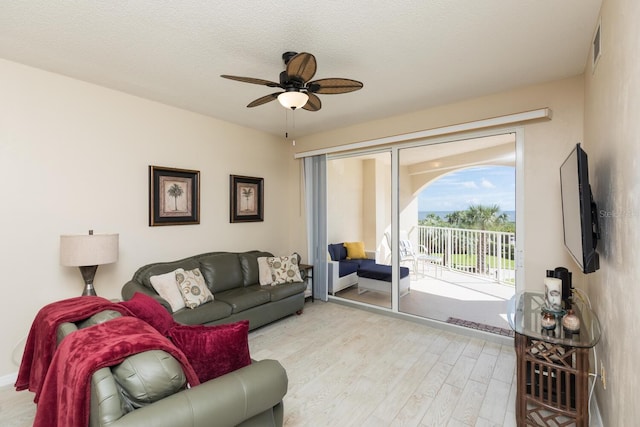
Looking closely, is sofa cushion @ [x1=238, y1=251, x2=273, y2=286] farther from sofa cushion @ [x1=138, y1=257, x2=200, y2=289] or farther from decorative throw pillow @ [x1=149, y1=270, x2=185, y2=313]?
decorative throw pillow @ [x1=149, y1=270, x2=185, y2=313]

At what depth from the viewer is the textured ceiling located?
1869 millimetres

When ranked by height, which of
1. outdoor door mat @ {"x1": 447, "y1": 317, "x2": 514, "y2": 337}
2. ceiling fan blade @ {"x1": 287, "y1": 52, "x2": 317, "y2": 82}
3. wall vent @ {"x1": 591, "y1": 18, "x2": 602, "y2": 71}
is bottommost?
outdoor door mat @ {"x1": 447, "y1": 317, "x2": 514, "y2": 337}

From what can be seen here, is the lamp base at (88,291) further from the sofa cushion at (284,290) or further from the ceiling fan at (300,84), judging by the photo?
the ceiling fan at (300,84)

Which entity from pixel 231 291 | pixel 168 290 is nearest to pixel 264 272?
pixel 231 291

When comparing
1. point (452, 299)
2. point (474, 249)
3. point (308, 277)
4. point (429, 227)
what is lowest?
point (452, 299)

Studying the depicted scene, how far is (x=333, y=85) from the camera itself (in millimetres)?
2256

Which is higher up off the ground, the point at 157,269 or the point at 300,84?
the point at 300,84

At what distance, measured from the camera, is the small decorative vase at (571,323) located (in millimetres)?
1831

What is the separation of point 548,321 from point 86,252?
3515 mm

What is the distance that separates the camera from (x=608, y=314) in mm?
1722

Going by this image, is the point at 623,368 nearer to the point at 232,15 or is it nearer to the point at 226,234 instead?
the point at 232,15

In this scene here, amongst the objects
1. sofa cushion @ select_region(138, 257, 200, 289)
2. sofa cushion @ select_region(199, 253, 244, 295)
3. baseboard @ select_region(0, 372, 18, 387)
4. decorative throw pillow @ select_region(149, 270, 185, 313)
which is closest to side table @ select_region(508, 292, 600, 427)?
decorative throw pillow @ select_region(149, 270, 185, 313)

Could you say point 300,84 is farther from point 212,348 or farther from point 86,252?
point 86,252

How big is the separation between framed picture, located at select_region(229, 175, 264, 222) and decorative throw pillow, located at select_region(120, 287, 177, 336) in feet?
8.41
